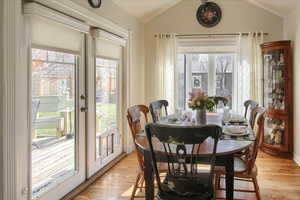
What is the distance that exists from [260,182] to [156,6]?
10.7 feet

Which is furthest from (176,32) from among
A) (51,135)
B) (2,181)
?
(2,181)

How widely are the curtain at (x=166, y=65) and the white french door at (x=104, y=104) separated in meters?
0.97

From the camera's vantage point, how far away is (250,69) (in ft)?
16.0

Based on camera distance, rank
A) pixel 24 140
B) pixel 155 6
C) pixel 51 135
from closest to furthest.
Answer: pixel 24 140, pixel 51 135, pixel 155 6

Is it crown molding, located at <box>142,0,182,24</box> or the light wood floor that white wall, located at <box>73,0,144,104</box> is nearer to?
crown molding, located at <box>142,0,182,24</box>

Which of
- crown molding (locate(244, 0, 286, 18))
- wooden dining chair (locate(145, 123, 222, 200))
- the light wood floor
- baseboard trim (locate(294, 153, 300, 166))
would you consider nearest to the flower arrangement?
wooden dining chair (locate(145, 123, 222, 200))

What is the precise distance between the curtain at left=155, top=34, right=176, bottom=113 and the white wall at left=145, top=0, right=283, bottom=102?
16 cm

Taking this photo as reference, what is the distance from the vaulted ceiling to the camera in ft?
14.1

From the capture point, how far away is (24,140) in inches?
89.3

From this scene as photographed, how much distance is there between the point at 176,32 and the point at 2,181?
13.1 ft

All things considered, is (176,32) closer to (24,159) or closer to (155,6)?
(155,6)

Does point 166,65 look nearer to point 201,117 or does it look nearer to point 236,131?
point 201,117

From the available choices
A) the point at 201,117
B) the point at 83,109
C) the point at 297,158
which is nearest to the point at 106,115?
the point at 83,109

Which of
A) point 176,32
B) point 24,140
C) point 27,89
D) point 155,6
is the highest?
point 155,6
